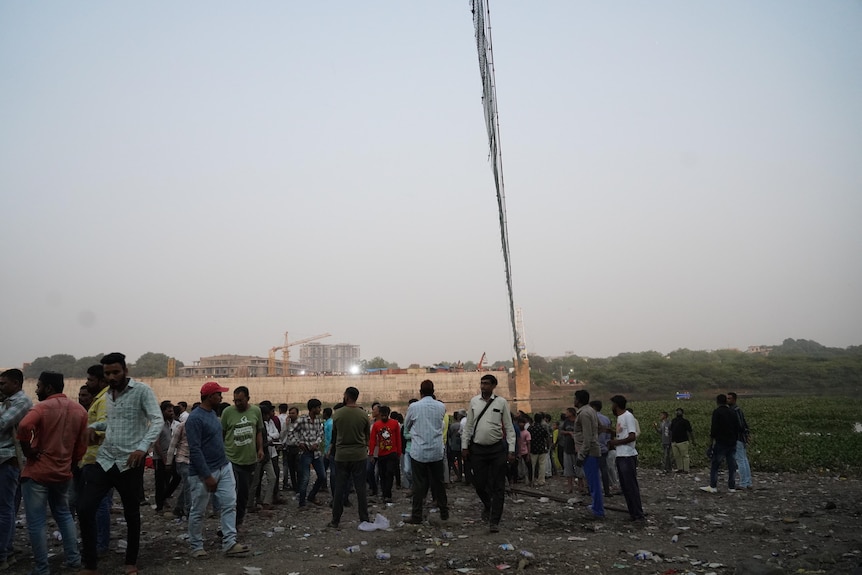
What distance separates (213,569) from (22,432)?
1970 mm

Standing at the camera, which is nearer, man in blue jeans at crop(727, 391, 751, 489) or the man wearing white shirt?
the man wearing white shirt

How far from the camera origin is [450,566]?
5230 mm

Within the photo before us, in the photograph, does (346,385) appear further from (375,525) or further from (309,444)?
(375,525)

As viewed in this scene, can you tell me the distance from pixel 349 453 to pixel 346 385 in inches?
2652

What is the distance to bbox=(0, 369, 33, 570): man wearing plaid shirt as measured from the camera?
506 centimetres

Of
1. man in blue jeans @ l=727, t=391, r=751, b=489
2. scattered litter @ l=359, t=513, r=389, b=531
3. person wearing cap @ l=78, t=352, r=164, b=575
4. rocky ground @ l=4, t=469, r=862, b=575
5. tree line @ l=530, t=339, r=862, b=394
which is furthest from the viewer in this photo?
tree line @ l=530, t=339, r=862, b=394

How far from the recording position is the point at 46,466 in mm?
4785

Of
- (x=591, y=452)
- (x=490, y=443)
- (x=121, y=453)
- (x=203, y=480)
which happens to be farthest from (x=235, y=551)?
(x=591, y=452)

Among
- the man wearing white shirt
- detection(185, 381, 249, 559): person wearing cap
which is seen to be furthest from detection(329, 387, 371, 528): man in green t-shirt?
the man wearing white shirt

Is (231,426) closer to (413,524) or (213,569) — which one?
(213,569)

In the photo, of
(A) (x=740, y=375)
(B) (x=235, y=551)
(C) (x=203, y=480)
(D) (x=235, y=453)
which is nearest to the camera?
(C) (x=203, y=480)

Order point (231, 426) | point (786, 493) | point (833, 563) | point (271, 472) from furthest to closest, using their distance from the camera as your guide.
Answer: point (786, 493), point (271, 472), point (231, 426), point (833, 563)

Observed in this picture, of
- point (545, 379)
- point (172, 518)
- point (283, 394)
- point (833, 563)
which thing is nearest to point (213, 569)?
point (172, 518)

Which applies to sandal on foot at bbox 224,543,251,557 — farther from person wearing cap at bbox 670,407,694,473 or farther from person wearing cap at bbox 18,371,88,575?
person wearing cap at bbox 670,407,694,473
